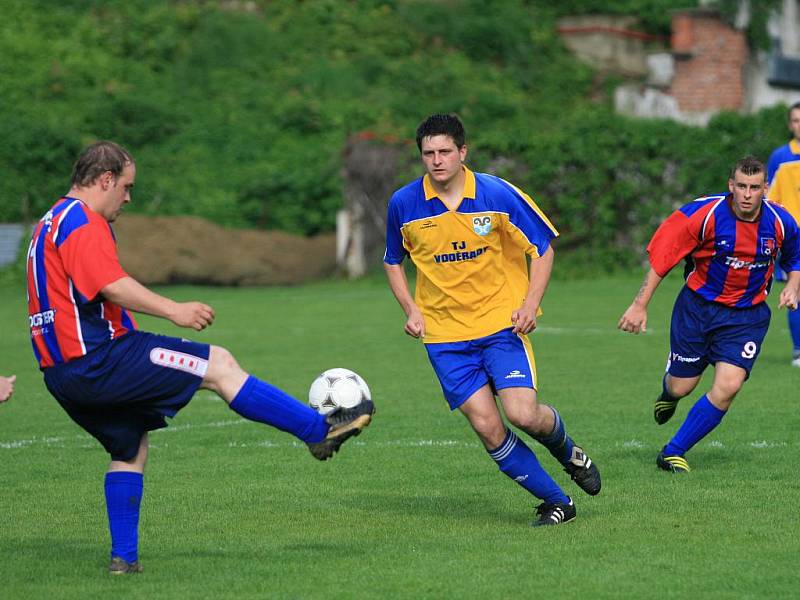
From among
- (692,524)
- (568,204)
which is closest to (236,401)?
(692,524)

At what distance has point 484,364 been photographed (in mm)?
6707

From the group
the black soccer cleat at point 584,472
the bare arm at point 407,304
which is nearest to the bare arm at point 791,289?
the black soccer cleat at point 584,472

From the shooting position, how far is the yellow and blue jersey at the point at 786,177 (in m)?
12.2

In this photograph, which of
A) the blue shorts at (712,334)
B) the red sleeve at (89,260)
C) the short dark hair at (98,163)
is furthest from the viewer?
the blue shorts at (712,334)

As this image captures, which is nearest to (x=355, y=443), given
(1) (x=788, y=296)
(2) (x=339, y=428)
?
(1) (x=788, y=296)

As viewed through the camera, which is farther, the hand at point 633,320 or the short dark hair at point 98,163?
the hand at point 633,320

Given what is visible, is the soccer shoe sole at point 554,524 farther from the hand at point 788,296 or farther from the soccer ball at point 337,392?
the hand at point 788,296

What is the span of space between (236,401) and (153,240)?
59.8 ft

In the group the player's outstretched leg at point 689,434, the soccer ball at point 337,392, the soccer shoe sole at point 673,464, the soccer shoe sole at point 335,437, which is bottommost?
the soccer shoe sole at point 673,464

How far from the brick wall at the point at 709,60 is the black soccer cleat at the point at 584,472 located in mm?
22296

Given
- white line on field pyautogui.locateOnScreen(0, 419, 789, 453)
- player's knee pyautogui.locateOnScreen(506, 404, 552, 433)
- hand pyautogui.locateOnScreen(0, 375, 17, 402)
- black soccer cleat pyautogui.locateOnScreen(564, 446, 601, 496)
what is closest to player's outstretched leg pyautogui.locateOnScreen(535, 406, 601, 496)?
black soccer cleat pyautogui.locateOnScreen(564, 446, 601, 496)

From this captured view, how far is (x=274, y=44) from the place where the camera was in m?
30.7

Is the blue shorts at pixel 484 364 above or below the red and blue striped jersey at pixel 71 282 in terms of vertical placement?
below

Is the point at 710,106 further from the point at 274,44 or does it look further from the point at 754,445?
the point at 754,445
